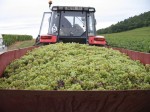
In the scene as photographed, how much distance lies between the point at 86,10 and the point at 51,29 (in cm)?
103

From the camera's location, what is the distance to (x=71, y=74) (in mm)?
4051

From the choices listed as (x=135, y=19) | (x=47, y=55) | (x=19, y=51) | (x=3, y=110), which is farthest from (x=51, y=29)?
(x=135, y=19)

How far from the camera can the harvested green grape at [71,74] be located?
149 inches

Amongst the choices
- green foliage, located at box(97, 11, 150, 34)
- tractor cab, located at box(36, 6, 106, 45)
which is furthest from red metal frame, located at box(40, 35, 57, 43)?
green foliage, located at box(97, 11, 150, 34)

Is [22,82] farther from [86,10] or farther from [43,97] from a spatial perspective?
[86,10]

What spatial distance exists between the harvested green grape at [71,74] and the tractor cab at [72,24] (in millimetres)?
3562

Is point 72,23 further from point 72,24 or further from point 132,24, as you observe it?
→ point 132,24

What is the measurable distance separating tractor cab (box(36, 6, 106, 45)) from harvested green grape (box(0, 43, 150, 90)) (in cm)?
356

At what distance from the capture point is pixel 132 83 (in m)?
3.94

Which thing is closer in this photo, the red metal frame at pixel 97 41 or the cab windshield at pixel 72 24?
the red metal frame at pixel 97 41

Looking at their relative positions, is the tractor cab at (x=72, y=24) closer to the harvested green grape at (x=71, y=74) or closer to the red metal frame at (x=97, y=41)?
the red metal frame at (x=97, y=41)

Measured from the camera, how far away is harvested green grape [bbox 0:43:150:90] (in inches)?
149

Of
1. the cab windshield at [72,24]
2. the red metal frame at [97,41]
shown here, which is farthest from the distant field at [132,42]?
the red metal frame at [97,41]

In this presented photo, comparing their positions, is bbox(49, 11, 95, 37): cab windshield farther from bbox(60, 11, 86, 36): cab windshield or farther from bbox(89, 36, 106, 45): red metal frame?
bbox(89, 36, 106, 45): red metal frame
